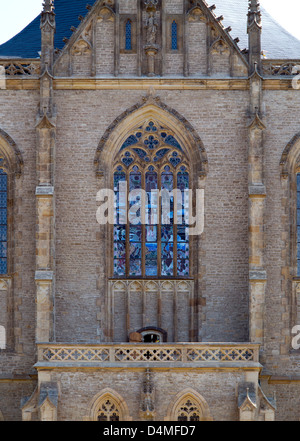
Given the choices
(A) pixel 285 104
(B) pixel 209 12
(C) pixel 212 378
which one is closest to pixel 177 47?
(B) pixel 209 12

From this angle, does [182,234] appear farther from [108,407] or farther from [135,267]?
[108,407]

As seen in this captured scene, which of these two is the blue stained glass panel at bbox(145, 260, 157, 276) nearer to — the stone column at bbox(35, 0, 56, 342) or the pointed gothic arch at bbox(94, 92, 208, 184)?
the pointed gothic arch at bbox(94, 92, 208, 184)

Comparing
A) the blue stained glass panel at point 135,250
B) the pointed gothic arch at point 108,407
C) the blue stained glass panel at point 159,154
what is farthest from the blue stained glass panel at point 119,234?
the pointed gothic arch at point 108,407

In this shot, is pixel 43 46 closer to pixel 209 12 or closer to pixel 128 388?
pixel 209 12

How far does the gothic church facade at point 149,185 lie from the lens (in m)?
37.6

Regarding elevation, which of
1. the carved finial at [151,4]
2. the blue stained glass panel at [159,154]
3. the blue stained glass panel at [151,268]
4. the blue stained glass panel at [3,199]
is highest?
the carved finial at [151,4]

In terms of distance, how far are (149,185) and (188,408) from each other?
25.6 feet

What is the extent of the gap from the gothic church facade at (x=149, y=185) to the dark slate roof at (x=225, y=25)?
1426 mm

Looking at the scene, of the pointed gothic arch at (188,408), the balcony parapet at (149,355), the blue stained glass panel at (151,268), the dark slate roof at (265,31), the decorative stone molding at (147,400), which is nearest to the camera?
the decorative stone molding at (147,400)

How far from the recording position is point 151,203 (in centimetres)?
3884

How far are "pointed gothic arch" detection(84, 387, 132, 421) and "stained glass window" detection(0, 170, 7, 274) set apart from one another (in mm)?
5970

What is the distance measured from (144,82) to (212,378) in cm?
990

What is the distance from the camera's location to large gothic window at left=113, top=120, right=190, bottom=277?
126 feet

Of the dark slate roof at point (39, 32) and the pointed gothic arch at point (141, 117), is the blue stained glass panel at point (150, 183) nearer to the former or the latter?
the pointed gothic arch at point (141, 117)
